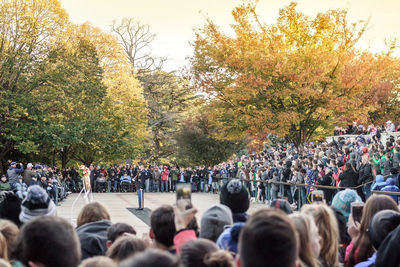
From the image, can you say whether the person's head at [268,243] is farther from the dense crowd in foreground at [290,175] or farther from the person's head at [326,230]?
the dense crowd in foreground at [290,175]

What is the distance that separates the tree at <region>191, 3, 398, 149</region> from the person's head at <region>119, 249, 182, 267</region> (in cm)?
2434

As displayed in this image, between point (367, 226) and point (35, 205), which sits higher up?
point (35, 205)

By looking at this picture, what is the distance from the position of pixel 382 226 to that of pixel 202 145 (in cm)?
4205

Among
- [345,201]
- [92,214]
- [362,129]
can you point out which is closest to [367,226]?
[345,201]

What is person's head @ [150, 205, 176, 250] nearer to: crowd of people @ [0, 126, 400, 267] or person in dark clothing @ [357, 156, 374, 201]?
crowd of people @ [0, 126, 400, 267]

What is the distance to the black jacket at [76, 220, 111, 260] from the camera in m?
5.11

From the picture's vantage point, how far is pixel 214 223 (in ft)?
16.5

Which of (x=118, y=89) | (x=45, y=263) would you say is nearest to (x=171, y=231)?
(x=45, y=263)

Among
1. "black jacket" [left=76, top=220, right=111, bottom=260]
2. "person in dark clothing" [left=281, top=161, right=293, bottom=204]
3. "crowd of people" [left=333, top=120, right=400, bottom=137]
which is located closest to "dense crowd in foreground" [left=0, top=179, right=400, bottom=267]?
"black jacket" [left=76, top=220, right=111, bottom=260]

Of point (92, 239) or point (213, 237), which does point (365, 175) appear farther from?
point (92, 239)

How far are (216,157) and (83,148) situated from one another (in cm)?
1291

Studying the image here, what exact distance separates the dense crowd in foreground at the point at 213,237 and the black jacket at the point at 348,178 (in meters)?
8.99

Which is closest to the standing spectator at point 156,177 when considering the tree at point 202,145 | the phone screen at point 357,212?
the tree at point 202,145

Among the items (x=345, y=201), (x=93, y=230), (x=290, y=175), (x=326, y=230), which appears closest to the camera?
(x=326, y=230)
